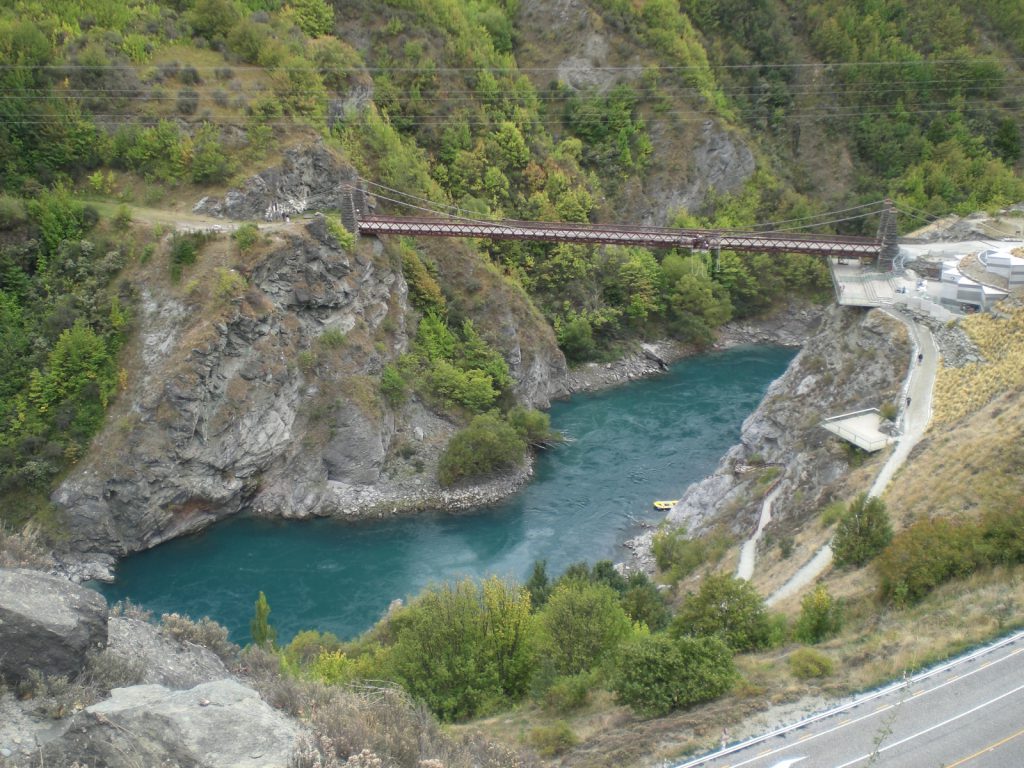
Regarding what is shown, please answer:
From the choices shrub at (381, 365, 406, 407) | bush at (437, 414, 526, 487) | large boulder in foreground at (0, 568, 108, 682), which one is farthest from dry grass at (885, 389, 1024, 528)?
shrub at (381, 365, 406, 407)

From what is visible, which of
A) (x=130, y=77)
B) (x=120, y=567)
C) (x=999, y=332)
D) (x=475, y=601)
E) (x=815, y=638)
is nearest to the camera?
(x=815, y=638)

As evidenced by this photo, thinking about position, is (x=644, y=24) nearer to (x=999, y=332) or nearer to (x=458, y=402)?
(x=458, y=402)

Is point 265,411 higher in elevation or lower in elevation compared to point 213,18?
lower

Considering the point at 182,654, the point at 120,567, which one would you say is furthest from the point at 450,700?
the point at 120,567

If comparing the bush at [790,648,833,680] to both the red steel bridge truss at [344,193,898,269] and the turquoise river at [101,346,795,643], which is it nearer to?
the turquoise river at [101,346,795,643]

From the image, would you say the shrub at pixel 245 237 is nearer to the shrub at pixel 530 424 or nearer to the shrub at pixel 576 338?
the shrub at pixel 530 424

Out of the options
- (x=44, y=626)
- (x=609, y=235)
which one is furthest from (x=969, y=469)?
(x=609, y=235)

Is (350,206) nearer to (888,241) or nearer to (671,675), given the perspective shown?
(888,241)
